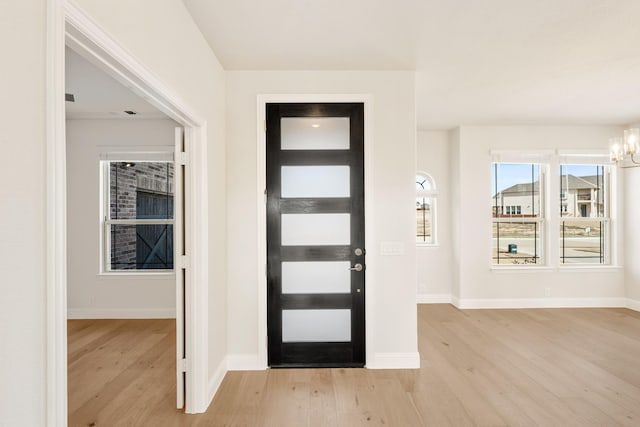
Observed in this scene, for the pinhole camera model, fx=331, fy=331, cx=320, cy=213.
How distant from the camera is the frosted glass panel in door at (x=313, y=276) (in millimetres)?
3170

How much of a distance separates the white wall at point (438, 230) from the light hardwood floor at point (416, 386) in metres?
1.32

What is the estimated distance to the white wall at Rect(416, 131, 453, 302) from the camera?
17.8 ft

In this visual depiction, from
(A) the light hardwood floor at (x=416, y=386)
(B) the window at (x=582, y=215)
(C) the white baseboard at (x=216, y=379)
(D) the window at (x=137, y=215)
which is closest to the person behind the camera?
(A) the light hardwood floor at (x=416, y=386)

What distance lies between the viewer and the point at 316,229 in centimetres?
318

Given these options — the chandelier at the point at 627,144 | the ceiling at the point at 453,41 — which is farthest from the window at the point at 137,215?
the chandelier at the point at 627,144

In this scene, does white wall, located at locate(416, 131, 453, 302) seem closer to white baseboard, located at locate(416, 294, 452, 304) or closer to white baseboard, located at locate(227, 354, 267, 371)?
white baseboard, located at locate(416, 294, 452, 304)

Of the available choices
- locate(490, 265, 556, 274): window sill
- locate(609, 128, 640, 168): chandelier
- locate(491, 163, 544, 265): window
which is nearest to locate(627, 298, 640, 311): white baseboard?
locate(490, 265, 556, 274): window sill

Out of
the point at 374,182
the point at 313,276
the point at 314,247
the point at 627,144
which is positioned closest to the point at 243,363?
the point at 313,276

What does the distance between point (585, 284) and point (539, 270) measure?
2.47ft

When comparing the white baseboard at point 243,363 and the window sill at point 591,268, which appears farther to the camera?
the window sill at point 591,268

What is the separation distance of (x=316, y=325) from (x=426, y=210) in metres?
3.26

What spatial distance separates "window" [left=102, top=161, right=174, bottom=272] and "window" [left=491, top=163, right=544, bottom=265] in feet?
→ 16.6

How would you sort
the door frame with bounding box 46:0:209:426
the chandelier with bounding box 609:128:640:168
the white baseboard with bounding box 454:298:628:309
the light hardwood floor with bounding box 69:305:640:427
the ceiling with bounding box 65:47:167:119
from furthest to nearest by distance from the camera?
the white baseboard with bounding box 454:298:628:309 → the chandelier with bounding box 609:128:640:168 → the ceiling with bounding box 65:47:167:119 → the light hardwood floor with bounding box 69:305:640:427 → the door frame with bounding box 46:0:209:426

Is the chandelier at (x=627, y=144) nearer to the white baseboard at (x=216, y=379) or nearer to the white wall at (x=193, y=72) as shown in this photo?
the white wall at (x=193, y=72)
